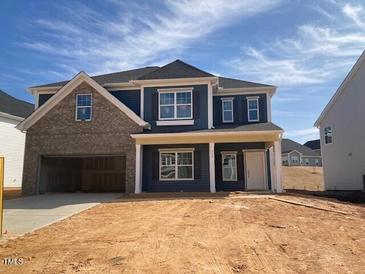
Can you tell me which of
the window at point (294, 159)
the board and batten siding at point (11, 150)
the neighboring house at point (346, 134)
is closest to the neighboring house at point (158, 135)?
the neighboring house at point (346, 134)

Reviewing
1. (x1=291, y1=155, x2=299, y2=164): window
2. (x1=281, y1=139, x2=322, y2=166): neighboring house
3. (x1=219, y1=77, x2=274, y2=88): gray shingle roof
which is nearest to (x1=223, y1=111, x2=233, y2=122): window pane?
(x1=219, y1=77, x2=274, y2=88): gray shingle roof

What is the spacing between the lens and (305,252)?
7.57 metres

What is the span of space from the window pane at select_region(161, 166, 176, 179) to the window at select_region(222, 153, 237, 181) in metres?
3.12

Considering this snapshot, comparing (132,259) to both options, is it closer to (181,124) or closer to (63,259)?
(63,259)

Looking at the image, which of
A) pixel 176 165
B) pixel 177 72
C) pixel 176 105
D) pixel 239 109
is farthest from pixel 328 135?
pixel 177 72

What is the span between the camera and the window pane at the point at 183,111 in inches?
794

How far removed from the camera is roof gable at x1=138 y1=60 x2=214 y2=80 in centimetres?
2009

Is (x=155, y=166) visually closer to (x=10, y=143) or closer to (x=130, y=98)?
(x=130, y=98)

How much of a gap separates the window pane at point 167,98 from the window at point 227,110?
376cm

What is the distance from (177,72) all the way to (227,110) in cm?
415

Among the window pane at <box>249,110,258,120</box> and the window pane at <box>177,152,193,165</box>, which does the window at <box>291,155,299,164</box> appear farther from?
the window pane at <box>177,152,193,165</box>

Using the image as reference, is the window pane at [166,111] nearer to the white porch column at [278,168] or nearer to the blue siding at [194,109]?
the blue siding at [194,109]

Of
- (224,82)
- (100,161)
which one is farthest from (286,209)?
(100,161)

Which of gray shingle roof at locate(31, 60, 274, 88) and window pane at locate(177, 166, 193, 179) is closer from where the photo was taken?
window pane at locate(177, 166, 193, 179)
